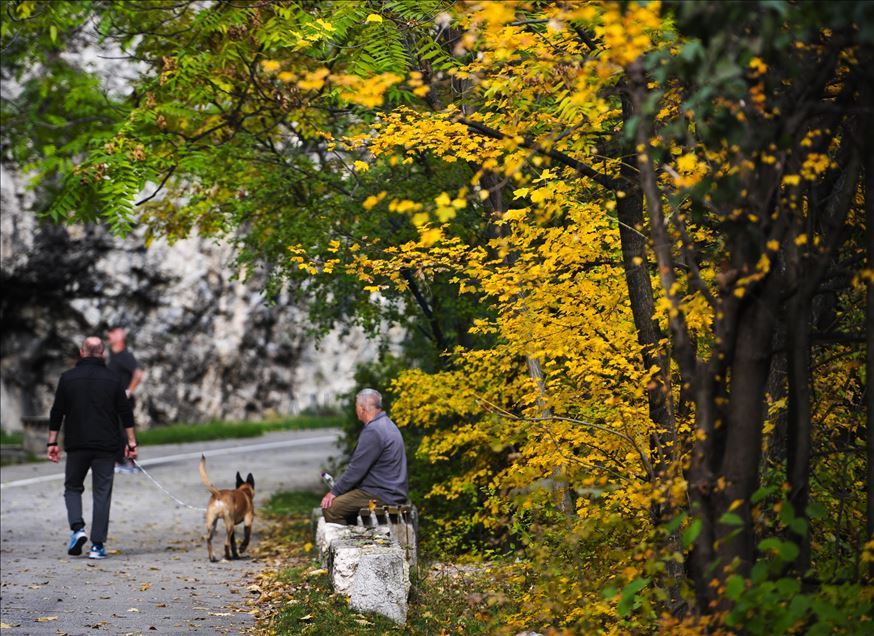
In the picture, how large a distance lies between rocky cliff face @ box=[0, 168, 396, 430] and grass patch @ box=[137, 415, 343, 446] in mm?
1002

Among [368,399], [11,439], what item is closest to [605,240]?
[368,399]

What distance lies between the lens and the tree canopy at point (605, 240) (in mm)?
4652

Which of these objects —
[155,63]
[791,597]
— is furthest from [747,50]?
[155,63]

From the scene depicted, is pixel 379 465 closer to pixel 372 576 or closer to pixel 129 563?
pixel 372 576

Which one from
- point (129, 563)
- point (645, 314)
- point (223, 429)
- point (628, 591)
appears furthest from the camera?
point (223, 429)

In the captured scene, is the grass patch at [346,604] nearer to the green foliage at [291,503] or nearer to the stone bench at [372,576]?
the stone bench at [372,576]

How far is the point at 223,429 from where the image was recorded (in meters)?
28.0

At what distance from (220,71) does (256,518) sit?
6609mm

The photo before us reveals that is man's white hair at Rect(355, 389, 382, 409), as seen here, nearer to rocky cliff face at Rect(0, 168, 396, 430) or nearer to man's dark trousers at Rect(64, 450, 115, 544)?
man's dark trousers at Rect(64, 450, 115, 544)

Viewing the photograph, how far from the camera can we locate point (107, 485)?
11.3 meters

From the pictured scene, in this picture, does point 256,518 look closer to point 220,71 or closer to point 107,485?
point 107,485

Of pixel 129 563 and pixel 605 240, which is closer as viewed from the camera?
pixel 605 240

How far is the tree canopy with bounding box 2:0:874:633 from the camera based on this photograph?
4652mm

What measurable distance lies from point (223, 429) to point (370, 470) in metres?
18.3
